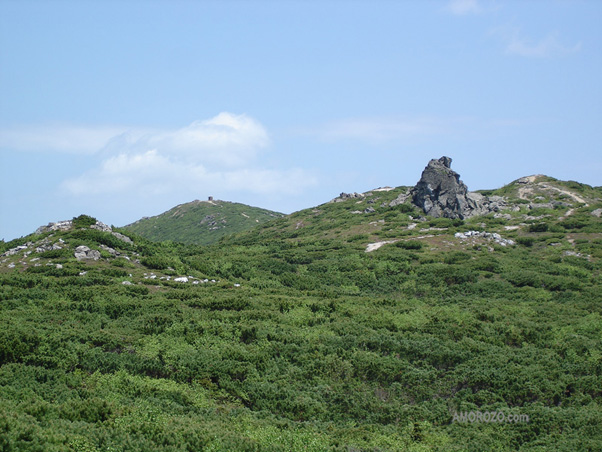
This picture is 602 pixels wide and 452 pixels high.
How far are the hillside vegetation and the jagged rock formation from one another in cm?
2223

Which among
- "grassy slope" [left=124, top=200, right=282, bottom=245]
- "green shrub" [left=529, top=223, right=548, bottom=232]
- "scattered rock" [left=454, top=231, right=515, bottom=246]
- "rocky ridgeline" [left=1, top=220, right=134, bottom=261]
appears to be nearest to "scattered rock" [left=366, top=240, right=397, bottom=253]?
"scattered rock" [left=454, top=231, right=515, bottom=246]

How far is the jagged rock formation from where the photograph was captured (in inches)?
2736

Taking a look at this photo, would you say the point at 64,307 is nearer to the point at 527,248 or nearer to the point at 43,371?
the point at 43,371

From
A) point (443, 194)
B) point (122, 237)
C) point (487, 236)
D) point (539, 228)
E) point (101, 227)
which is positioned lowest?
point (487, 236)

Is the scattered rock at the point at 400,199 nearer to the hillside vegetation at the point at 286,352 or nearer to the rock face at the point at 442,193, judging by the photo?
the rock face at the point at 442,193

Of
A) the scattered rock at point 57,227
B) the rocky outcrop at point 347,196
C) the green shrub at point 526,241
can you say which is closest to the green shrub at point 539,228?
the green shrub at point 526,241

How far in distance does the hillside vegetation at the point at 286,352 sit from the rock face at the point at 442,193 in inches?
875

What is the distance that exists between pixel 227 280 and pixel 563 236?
37930 mm

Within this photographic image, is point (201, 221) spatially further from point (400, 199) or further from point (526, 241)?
point (526, 241)

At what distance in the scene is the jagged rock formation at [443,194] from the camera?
228 ft

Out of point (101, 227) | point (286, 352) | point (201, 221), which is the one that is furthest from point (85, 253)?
point (201, 221)

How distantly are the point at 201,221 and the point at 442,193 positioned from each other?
6029 centimetres

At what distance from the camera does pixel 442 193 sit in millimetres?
70375

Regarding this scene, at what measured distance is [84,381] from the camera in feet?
65.7
